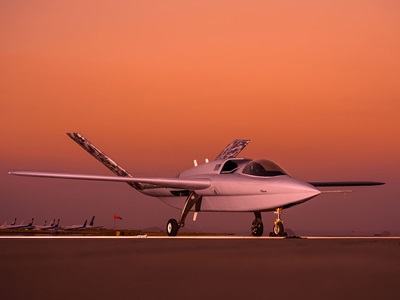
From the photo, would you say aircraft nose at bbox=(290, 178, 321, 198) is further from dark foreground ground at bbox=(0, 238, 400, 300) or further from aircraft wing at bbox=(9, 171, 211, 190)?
dark foreground ground at bbox=(0, 238, 400, 300)

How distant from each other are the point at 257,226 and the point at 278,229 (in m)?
2.06

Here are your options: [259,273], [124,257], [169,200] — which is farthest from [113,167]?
[259,273]

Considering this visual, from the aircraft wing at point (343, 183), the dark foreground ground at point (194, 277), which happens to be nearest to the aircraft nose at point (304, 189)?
the aircraft wing at point (343, 183)

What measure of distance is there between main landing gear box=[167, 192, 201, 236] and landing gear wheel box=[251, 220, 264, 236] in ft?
9.77

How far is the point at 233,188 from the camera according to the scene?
78.4ft

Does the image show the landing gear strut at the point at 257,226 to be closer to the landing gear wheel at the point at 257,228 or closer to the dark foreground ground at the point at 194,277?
the landing gear wheel at the point at 257,228

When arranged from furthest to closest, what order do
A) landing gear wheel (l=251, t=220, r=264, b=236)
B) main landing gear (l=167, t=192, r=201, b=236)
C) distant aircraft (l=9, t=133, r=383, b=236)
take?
main landing gear (l=167, t=192, r=201, b=236)
landing gear wheel (l=251, t=220, r=264, b=236)
distant aircraft (l=9, t=133, r=383, b=236)

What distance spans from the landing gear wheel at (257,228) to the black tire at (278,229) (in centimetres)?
168

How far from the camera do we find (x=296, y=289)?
6512mm

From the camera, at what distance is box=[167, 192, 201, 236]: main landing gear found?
26625 millimetres

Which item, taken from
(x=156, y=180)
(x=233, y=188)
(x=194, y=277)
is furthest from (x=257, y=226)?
(x=194, y=277)

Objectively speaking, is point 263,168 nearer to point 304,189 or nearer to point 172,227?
point 304,189

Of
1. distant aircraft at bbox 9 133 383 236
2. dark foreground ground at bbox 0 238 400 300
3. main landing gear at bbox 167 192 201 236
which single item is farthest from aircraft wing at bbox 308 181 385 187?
dark foreground ground at bbox 0 238 400 300

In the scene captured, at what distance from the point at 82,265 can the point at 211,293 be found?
3.35m
